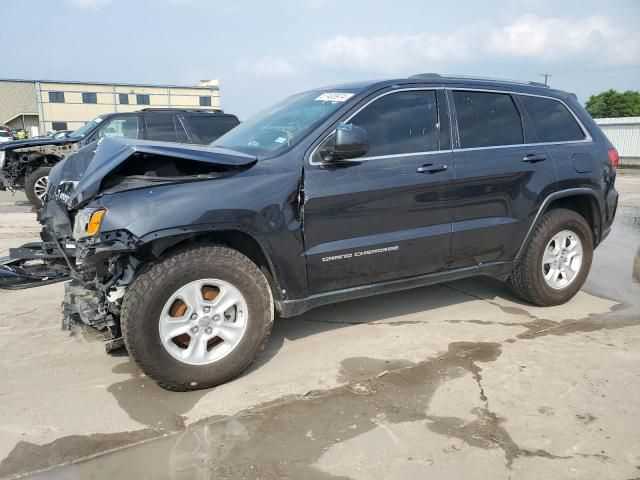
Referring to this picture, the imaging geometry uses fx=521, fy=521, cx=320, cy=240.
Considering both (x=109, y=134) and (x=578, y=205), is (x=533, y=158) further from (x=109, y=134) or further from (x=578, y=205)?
(x=109, y=134)

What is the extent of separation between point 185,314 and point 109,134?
7935 millimetres

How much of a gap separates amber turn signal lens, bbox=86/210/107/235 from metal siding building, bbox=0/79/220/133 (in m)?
47.1

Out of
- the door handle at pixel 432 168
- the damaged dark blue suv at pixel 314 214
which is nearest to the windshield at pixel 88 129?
the damaged dark blue suv at pixel 314 214

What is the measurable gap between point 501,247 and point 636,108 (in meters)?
57.4

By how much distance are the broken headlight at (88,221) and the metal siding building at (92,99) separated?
1850 inches

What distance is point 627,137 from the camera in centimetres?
2561

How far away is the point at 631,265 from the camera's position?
20.9 feet

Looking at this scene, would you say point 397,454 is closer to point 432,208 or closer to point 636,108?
point 432,208

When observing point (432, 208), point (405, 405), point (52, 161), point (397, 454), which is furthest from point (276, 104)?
point (52, 161)

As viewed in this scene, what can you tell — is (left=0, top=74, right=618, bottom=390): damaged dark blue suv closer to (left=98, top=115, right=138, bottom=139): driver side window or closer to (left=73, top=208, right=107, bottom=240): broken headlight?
(left=73, top=208, right=107, bottom=240): broken headlight

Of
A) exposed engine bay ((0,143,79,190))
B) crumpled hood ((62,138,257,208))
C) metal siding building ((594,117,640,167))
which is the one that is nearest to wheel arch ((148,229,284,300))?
crumpled hood ((62,138,257,208))

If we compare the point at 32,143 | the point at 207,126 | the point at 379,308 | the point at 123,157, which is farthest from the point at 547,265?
the point at 32,143

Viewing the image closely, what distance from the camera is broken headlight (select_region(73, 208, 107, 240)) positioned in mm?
2998

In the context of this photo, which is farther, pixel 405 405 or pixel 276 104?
pixel 276 104
